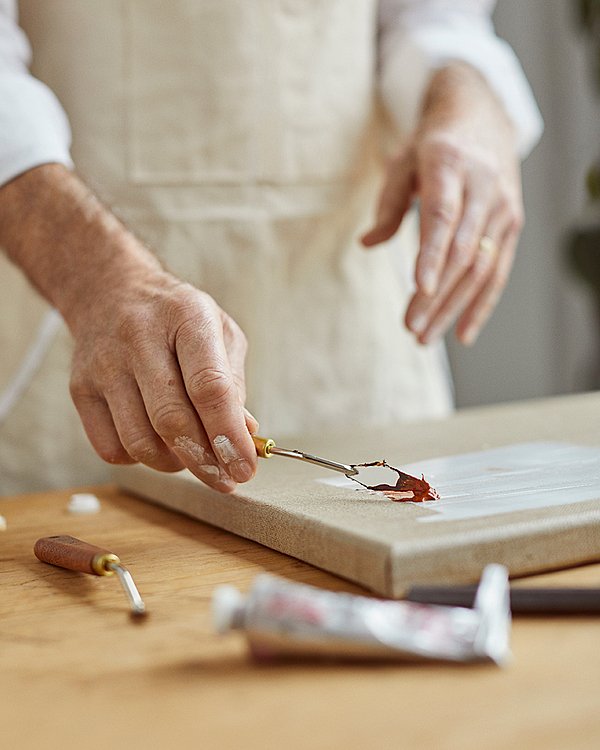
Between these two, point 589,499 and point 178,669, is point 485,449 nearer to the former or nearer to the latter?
point 589,499

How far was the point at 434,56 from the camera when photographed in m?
1.35

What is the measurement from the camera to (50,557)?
695mm

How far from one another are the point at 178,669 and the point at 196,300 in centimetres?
32

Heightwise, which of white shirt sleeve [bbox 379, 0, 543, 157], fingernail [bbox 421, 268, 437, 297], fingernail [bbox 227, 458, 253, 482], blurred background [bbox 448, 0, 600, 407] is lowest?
blurred background [bbox 448, 0, 600, 407]

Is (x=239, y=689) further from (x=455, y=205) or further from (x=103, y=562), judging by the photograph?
(x=455, y=205)

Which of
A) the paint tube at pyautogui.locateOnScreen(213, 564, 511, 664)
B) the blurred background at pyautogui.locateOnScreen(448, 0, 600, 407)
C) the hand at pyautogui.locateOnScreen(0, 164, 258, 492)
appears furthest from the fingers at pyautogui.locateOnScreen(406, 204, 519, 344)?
the blurred background at pyautogui.locateOnScreen(448, 0, 600, 407)

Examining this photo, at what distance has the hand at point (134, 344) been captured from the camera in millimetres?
701

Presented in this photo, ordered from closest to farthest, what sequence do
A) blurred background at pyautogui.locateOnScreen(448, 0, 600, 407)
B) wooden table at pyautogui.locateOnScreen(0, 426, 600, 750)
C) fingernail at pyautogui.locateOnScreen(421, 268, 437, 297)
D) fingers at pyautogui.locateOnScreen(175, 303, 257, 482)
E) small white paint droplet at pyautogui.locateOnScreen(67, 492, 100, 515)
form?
wooden table at pyautogui.locateOnScreen(0, 426, 600, 750), fingers at pyautogui.locateOnScreen(175, 303, 257, 482), small white paint droplet at pyautogui.locateOnScreen(67, 492, 100, 515), fingernail at pyautogui.locateOnScreen(421, 268, 437, 297), blurred background at pyautogui.locateOnScreen(448, 0, 600, 407)

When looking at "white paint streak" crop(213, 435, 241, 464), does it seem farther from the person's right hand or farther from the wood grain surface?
the wood grain surface

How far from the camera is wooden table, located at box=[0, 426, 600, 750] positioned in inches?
16.2

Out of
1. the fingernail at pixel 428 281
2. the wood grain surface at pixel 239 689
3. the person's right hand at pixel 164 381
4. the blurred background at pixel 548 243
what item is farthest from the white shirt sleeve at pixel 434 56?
the blurred background at pixel 548 243

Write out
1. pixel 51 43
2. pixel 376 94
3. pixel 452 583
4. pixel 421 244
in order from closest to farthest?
pixel 452 583
pixel 421 244
pixel 51 43
pixel 376 94

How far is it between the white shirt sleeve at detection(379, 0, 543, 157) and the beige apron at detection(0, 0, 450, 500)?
0.05 meters

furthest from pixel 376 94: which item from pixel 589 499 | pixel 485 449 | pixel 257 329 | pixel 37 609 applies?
pixel 37 609
